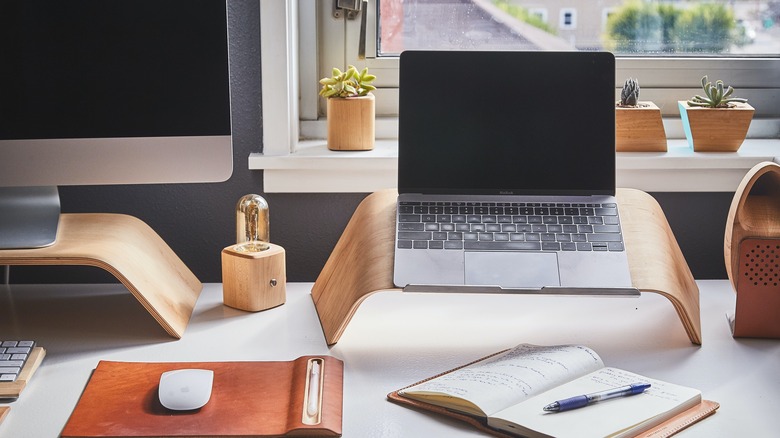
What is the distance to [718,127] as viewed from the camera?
1.47 metres

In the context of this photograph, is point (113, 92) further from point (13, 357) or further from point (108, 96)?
point (13, 357)

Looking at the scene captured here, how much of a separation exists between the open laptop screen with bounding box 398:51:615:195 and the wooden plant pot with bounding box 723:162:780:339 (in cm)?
18

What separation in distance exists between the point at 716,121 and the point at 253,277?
0.80 m

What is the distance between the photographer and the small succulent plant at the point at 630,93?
57.8 inches

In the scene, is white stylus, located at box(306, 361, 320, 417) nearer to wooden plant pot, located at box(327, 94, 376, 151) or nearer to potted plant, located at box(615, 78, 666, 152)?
wooden plant pot, located at box(327, 94, 376, 151)

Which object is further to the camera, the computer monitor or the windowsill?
the windowsill

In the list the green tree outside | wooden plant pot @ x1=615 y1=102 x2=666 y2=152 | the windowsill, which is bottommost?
the windowsill

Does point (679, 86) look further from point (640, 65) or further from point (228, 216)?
point (228, 216)

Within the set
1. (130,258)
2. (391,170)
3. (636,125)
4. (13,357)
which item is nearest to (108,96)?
(130,258)

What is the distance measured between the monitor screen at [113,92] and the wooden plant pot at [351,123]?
29 centimetres

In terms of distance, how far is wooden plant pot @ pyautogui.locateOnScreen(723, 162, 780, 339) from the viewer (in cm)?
115

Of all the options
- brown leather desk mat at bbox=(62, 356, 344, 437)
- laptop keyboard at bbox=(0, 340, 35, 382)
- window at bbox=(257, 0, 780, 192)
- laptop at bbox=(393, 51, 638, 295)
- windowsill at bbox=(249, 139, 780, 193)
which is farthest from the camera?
window at bbox=(257, 0, 780, 192)

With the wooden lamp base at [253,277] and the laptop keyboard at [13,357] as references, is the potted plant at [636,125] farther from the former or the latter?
the laptop keyboard at [13,357]

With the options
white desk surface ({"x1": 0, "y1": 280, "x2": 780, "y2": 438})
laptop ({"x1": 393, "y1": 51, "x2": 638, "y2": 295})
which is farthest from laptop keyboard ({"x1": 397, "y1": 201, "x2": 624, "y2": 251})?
Answer: white desk surface ({"x1": 0, "y1": 280, "x2": 780, "y2": 438})
